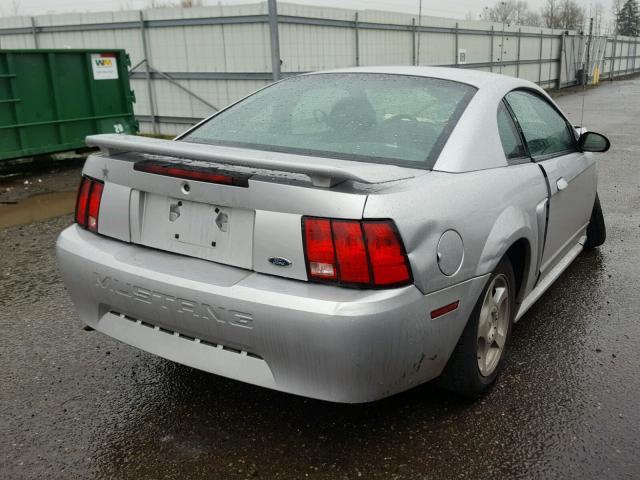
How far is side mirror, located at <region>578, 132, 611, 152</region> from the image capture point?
13.5 feet

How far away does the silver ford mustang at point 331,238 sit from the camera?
226 cm

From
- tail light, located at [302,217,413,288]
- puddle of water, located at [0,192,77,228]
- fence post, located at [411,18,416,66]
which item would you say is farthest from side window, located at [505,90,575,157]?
fence post, located at [411,18,416,66]

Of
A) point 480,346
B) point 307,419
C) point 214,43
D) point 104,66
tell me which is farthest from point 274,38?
point 307,419

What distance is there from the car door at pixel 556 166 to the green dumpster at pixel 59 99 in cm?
764

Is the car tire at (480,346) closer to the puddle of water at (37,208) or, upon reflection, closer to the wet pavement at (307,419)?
the wet pavement at (307,419)

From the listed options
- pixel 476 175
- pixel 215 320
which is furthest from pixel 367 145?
pixel 215 320

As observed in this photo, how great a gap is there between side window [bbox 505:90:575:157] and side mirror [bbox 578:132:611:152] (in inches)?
2.5

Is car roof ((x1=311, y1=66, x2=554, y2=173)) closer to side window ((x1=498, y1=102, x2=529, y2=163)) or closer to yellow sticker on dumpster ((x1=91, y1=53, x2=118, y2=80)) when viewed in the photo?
side window ((x1=498, y1=102, x2=529, y2=163))

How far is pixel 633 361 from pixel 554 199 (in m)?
0.95

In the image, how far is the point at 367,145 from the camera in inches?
115

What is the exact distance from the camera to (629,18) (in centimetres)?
9619

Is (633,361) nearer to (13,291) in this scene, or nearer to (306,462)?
(306,462)

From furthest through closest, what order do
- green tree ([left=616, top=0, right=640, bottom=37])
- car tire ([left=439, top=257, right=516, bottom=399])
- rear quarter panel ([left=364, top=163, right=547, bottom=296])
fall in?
green tree ([left=616, top=0, right=640, bottom=37]), car tire ([left=439, top=257, right=516, bottom=399]), rear quarter panel ([left=364, top=163, right=547, bottom=296])

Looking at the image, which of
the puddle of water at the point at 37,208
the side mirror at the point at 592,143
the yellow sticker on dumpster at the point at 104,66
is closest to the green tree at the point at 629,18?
the yellow sticker on dumpster at the point at 104,66
